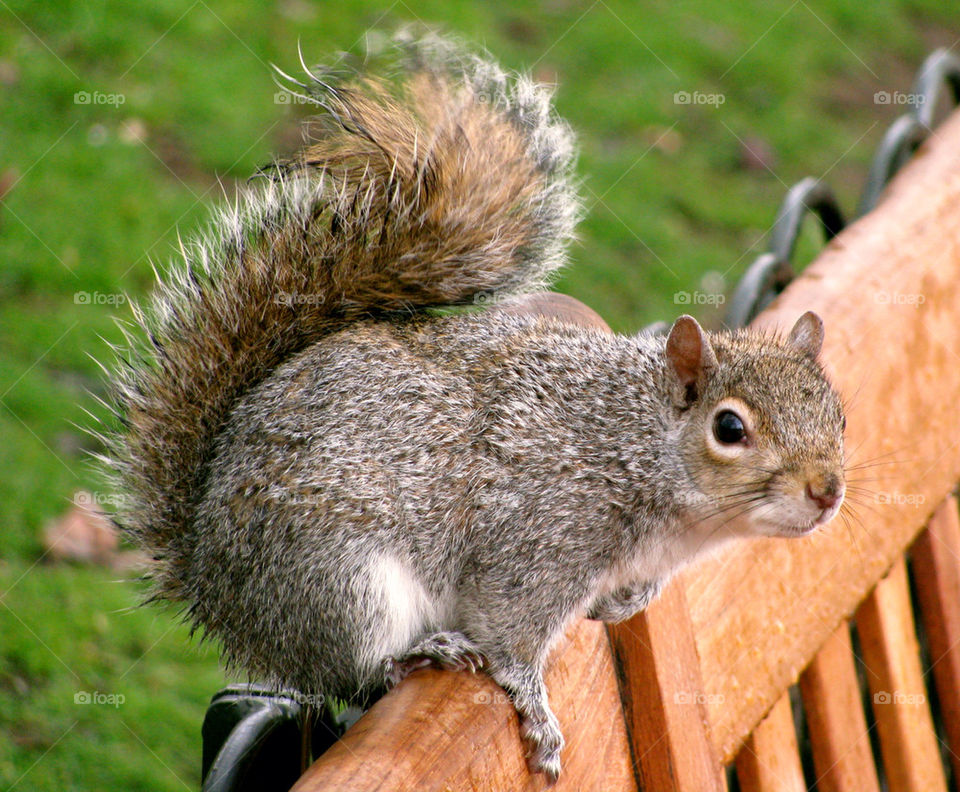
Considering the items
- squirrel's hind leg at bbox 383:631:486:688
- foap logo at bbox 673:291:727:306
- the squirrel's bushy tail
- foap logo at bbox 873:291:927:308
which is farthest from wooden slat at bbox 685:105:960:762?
foap logo at bbox 673:291:727:306

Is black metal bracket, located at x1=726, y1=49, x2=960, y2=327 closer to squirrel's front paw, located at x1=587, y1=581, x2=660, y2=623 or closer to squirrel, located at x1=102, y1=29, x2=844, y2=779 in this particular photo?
squirrel, located at x1=102, y1=29, x2=844, y2=779

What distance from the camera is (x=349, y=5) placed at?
11.3 ft

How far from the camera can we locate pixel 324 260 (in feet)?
4.26

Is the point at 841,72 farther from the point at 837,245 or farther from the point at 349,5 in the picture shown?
the point at 837,245

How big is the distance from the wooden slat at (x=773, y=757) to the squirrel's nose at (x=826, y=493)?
25cm

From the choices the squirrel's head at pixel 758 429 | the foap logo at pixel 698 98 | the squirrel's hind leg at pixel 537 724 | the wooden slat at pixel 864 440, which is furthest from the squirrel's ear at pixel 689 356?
the foap logo at pixel 698 98

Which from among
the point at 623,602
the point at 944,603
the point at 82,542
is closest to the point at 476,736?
the point at 623,602

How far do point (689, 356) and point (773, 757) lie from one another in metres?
0.43

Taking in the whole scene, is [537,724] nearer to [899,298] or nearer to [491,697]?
[491,697]

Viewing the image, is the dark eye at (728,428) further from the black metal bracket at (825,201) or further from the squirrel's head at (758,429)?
the black metal bracket at (825,201)

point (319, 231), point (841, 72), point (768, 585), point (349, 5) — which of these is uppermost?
point (841, 72)

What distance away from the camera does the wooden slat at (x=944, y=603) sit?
157 cm

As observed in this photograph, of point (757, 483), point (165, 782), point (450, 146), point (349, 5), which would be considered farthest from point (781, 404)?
point (349, 5)

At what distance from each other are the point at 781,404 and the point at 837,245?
35cm
